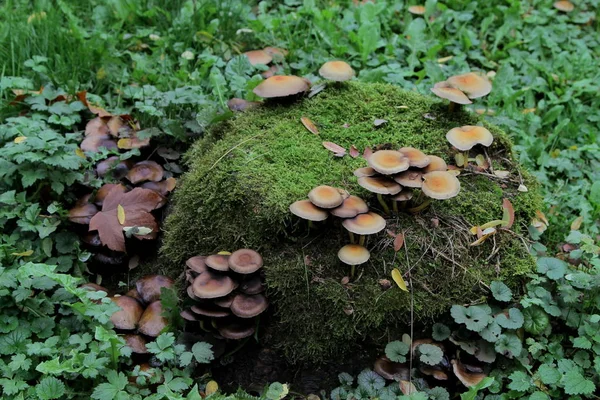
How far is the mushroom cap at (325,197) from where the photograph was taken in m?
3.03

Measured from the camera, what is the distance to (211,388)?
3.14m

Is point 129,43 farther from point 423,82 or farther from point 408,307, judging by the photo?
point 408,307

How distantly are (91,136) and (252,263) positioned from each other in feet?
6.44

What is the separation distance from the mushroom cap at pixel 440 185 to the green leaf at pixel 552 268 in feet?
2.67

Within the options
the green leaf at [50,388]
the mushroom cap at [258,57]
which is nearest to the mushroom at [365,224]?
the green leaf at [50,388]

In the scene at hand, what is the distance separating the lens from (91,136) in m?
4.32

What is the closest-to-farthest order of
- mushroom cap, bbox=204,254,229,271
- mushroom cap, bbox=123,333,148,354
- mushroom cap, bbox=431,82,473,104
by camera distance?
mushroom cap, bbox=204,254,229,271 < mushroom cap, bbox=123,333,148,354 < mushroom cap, bbox=431,82,473,104

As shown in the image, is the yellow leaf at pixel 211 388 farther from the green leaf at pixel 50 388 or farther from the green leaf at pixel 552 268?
the green leaf at pixel 552 268

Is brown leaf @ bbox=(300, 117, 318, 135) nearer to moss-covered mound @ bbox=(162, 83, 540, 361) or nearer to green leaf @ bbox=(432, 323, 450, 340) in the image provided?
moss-covered mound @ bbox=(162, 83, 540, 361)

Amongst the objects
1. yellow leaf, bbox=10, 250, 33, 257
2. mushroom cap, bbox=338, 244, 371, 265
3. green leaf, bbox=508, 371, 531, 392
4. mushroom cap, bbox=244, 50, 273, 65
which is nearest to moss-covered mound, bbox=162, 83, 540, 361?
mushroom cap, bbox=338, 244, 371, 265

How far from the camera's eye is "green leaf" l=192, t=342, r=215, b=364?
3.10m

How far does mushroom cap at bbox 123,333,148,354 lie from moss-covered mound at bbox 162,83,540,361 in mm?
569

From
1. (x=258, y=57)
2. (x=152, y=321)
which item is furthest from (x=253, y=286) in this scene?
(x=258, y=57)

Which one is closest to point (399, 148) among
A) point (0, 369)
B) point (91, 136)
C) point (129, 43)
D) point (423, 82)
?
point (423, 82)
